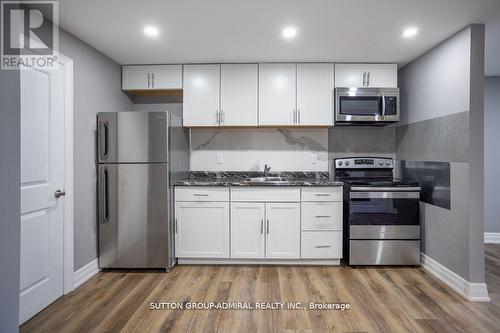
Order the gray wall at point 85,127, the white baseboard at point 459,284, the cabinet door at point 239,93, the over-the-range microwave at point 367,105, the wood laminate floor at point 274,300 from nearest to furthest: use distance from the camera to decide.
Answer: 1. the wood laminate floor at point 274,300
2. the white baseboard at point 459,284
3. the gray wall at point 85,127
4. the over-the-range microwave at point 367,105
5. the cabinet door at point 239,93

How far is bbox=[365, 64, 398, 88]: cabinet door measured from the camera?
3.15 metres

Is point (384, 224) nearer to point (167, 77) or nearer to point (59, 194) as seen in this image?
point (167, 77)

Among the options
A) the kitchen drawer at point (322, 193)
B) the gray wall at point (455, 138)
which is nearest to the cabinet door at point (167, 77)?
the kitchen drawer at point (322, 193)

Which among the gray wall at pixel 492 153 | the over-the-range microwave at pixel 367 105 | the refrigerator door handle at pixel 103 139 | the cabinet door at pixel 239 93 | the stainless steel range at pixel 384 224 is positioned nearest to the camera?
the refrigerator door handle at pixel 103 139

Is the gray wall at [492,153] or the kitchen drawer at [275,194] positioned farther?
the gray wall at [492,153]

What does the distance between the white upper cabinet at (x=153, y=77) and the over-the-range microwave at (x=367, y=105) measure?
1967 mm

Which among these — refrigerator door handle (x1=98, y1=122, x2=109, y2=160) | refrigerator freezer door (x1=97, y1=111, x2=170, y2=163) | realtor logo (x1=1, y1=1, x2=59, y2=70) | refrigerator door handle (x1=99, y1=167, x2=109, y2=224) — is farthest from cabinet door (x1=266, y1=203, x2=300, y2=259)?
realtor logo (x1=1, y1=1, x2=59, y2=70)

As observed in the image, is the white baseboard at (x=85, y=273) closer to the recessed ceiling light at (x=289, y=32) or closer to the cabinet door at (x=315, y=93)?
the cabinet door at (x=315, y=93)

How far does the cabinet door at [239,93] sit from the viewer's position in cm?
317

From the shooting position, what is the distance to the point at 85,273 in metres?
2.60

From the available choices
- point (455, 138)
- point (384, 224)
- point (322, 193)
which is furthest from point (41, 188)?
point (455, 138)

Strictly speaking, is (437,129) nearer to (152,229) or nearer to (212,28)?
(212,28)

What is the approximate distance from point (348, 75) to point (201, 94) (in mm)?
1810

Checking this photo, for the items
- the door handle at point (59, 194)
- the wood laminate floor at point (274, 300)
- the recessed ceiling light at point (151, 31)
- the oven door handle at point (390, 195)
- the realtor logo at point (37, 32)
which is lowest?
the wood laminate floor at point (274, 300)
